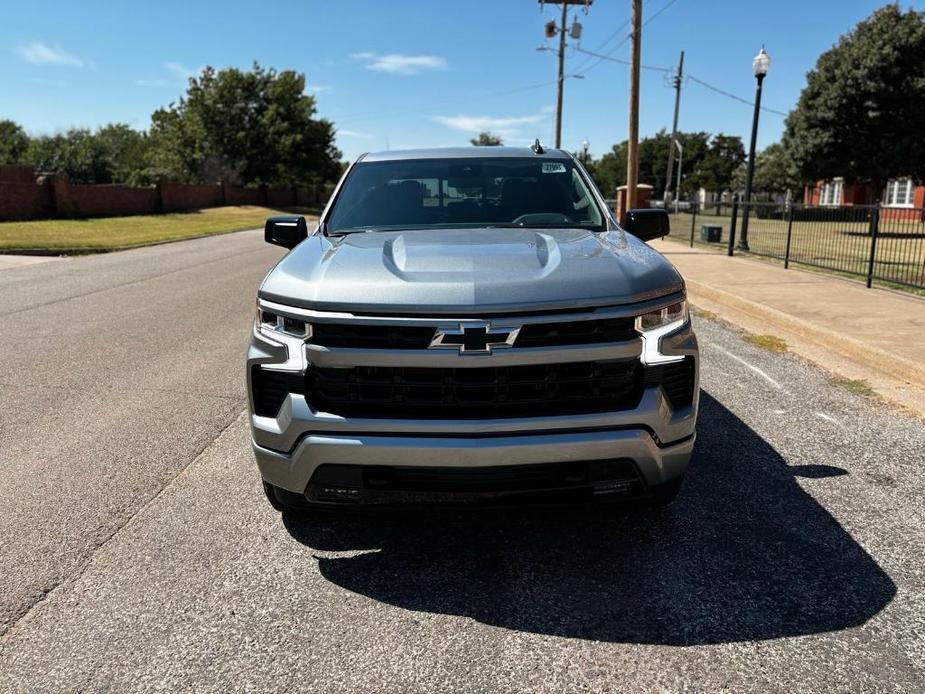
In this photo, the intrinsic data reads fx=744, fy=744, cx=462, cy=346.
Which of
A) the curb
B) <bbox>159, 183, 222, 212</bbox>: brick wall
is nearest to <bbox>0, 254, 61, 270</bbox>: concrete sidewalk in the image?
the curb

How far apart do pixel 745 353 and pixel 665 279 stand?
4.89m

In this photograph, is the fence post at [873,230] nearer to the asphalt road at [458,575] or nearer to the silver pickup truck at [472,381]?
the asphalt road at [458,575]

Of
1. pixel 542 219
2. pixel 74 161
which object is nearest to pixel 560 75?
pixel 542 219

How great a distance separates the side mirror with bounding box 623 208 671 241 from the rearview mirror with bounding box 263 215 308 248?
2.00 metres

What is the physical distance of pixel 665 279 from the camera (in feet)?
10.5

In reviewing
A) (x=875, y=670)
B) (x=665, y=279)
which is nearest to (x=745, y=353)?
(x=665, y=279)

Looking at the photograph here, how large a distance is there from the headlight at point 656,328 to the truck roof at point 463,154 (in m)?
2.14

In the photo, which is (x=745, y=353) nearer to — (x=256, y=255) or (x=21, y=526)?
(x=21, y=526)

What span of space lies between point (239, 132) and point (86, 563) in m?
60.2

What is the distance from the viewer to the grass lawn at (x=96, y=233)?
20130 mm

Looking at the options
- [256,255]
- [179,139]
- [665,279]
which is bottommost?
[256,255]

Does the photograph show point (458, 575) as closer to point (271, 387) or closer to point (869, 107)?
point (271, 387)

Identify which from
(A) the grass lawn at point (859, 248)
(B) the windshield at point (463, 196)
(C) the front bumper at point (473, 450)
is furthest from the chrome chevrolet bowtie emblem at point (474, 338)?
(A) the grass lawn at point (859, 248)

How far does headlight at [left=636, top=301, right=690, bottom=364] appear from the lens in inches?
118
